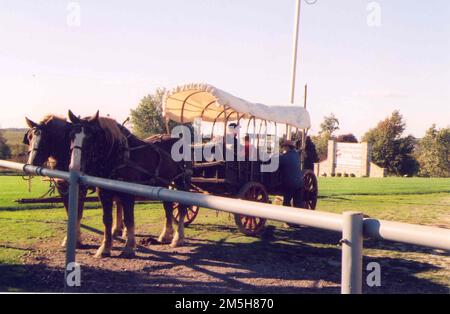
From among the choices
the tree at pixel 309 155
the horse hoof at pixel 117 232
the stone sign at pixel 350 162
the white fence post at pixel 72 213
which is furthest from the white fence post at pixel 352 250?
the stone sign at pixel 350 162

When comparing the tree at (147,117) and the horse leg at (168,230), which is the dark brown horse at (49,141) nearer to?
the horse leg at (168,230)

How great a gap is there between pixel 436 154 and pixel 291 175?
48.3 metres

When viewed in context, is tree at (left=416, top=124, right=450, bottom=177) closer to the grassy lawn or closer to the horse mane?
the grassy lawn

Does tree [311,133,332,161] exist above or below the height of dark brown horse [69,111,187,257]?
above

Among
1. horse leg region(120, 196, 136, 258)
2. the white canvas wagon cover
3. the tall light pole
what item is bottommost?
horse leg region(120, 196, 136, 258)

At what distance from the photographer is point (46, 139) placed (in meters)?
5.89

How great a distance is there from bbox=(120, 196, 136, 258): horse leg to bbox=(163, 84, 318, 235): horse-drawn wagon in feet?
6.21

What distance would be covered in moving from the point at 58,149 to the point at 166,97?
3.17 m

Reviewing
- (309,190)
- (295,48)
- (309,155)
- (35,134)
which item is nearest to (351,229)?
(35,134)

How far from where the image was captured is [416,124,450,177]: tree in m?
50.1

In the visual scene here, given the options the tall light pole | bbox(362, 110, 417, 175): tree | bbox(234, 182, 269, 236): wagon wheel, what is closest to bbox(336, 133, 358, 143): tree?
bbox(362, 110, 417, 175): tree

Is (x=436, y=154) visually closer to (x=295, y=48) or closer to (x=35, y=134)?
(x=295, y=48)

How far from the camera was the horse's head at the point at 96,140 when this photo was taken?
551 cm
